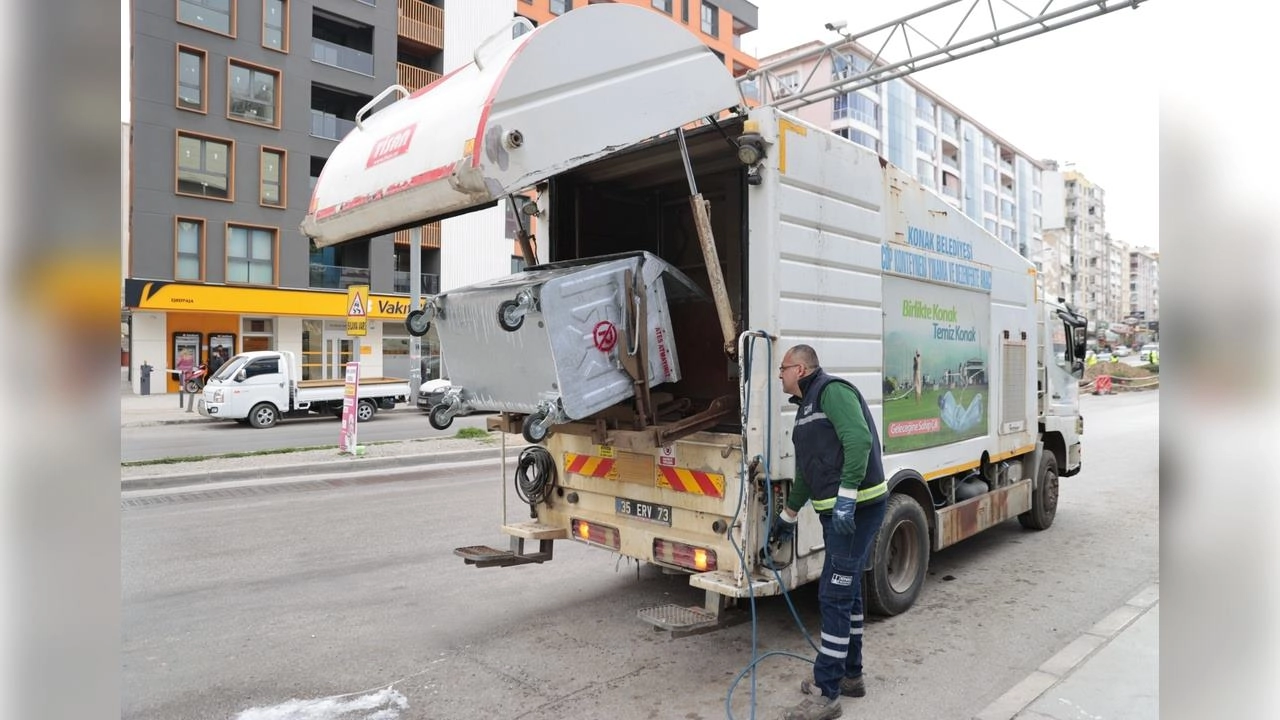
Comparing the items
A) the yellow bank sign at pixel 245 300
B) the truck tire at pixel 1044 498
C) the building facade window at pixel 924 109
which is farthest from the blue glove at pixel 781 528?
the building facade window at pixel 924 109

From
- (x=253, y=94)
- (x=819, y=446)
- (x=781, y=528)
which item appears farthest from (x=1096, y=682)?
(x=253, y=94)

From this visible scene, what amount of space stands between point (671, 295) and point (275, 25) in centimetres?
3069

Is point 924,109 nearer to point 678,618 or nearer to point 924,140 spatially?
point 924,140

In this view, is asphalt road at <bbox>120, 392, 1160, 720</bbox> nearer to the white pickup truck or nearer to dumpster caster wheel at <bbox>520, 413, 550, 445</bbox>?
dumpster caster wheel at <bbox>520, 413, 550, 445</bbox>

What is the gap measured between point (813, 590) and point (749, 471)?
2.11m

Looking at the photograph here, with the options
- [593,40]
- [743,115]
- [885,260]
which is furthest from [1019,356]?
[593,40]

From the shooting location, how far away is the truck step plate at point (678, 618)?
3.97 metres

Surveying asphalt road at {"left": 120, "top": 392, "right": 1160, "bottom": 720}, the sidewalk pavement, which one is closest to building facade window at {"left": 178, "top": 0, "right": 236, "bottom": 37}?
asphalt road at {"left": 120, "top": 392, "right": 1160, "bottom": 720}

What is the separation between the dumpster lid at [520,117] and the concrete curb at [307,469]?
26.9 ft

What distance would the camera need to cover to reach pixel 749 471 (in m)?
4.19

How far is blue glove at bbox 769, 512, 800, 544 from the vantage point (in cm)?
430

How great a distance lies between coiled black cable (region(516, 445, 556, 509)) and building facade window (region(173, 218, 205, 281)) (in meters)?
26.7

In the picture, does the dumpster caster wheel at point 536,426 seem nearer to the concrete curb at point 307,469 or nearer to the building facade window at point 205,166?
the concrete curb at point 307,469
